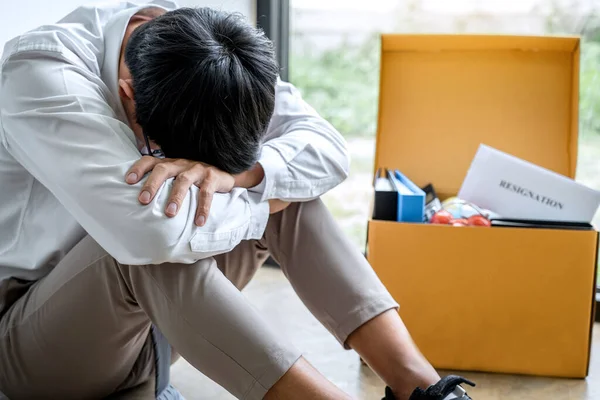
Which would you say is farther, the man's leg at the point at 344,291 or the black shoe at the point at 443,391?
the man's leg at the point at 344,291

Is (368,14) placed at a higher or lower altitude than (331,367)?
higher

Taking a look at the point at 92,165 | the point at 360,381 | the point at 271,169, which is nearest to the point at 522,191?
the point at 360,381

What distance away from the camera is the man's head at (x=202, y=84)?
0.97 meters

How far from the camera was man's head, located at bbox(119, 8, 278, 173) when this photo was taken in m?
0.97

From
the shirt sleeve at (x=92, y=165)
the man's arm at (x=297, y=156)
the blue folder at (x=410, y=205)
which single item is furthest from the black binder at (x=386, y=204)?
the shirt sleeve at (x=92, y=165)

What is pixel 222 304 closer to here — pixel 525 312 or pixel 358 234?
pixel 525 312

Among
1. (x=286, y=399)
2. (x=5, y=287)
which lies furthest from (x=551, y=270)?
(x=5, y=287)

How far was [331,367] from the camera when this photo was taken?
4.94ft

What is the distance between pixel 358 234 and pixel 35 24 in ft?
3.67

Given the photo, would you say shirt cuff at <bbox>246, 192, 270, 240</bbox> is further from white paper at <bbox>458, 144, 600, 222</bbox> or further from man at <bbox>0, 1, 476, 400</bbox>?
white paper at <bbox>458, 144, 600, 222</bbox>

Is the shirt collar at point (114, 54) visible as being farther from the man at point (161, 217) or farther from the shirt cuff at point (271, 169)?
the shirt cuff at point (271, 169)

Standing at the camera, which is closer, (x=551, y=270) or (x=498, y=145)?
(x=551, y=270)

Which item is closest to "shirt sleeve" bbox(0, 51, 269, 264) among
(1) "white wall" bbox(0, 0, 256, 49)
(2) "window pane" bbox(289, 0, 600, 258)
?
(1) "white wall" bbox(0, 0, 256, 49)

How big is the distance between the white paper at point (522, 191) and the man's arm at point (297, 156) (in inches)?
16.9
